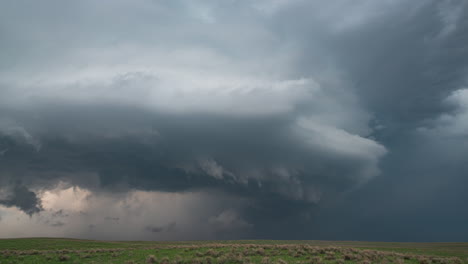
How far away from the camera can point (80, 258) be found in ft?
145

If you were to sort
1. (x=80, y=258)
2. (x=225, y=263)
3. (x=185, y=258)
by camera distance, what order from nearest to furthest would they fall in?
(x=225, y=263) → (x=185, y=258) → (x=80, y=258)

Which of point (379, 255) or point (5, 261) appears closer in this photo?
point (5, 261)

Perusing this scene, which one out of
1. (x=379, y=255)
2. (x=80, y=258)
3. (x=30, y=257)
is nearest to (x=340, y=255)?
(x=379, y=255)

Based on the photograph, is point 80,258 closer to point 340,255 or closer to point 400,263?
point 340,255

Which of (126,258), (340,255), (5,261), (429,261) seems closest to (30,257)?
(5,261)

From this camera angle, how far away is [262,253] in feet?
149

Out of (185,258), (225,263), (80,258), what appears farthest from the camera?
(80,258)

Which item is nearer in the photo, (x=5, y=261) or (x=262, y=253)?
(x=5, y=261)

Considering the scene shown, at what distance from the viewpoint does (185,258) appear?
41.5 metres

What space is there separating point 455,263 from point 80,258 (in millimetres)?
54591

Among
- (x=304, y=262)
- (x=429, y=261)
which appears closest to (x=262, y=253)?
(x=304, y=262)

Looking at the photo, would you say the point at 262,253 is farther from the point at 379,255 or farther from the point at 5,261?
the point at 5,261

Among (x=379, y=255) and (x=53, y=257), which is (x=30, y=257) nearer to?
(x=53, y=257)

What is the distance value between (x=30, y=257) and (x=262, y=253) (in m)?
33.7
